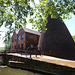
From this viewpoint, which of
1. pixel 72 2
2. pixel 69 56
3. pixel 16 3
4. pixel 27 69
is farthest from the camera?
pixel 69 56

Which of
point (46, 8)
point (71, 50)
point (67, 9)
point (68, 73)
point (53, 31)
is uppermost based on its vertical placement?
point (46, 8)

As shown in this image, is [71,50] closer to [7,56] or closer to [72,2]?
[72,2]

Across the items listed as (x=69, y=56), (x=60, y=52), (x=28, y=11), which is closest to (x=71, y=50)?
(x=69, y=56)

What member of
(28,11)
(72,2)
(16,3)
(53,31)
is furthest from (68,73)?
(53,31)

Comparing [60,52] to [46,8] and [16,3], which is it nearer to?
[46,8]

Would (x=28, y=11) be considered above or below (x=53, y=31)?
above

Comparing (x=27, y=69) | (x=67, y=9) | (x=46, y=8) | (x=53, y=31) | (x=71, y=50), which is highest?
(x=46, y=8)

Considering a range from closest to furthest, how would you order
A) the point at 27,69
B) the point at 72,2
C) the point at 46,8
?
the point at 72,2 < the point at 46,8 < the point at 27,69

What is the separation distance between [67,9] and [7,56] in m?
12.1

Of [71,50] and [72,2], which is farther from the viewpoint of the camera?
[71,50]

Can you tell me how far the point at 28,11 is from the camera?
28.4 feet

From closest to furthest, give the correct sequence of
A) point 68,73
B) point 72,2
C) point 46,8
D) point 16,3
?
1. point 68,73
2. point 72,2
3. point 16,3
4. point 46,8

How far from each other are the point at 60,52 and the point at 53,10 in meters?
7.79

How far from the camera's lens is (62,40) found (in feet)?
44.4
